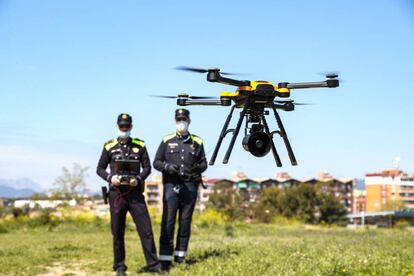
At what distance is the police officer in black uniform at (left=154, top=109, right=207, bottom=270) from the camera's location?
323 inches

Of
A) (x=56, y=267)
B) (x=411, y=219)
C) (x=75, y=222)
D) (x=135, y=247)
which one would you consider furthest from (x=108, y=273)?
(x=411, y=219)

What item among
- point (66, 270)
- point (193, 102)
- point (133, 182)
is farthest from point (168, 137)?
point (193, 102)

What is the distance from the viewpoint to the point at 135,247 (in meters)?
11.4

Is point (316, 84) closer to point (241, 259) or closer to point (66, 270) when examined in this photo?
point (241, 259)

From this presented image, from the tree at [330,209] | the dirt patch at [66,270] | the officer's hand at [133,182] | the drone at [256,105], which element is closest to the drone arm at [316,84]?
the drone at [256,105]

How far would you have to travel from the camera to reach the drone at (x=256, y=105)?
400cm

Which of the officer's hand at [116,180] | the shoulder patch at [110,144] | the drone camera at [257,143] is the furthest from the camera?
the shoulder patch at [110,144]

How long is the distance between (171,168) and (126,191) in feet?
1.99

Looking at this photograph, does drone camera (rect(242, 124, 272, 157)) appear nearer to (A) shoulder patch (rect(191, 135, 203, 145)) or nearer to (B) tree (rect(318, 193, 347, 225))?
(A) shoulder patch (rect(191, 135, 203, 145))

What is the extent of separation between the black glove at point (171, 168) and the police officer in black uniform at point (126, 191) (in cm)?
23

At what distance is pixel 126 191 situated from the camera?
7879 millimetres

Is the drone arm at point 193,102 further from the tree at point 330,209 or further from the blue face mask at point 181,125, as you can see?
the tree at point 330,209

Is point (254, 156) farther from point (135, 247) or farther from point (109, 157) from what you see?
point (135, 247)

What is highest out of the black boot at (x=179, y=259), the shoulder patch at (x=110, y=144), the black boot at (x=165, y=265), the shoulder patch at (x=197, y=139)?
the shoulder patch at (x=197, y=139)
